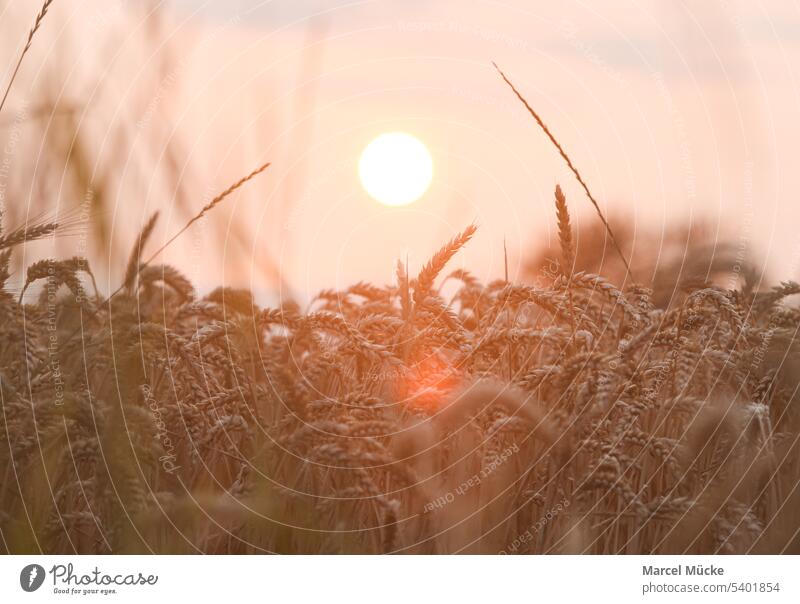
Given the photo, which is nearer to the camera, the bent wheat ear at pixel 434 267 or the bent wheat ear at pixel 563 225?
the bent wheat ear at pixel 434 267

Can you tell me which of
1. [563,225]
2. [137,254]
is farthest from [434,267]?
[137,254]

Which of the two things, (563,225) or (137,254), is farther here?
(563,225)

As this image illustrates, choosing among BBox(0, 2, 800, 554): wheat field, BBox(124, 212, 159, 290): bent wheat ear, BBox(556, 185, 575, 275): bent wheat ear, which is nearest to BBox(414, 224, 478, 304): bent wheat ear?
BBox(0, 2, 800, 554): wheat field

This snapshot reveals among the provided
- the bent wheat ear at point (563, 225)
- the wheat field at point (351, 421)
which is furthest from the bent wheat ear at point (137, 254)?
the bent wheat ear at point (563, 225)

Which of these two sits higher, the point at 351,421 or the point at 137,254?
the point at 137,254

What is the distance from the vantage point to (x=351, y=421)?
6.45 feet

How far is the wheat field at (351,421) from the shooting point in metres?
1.97

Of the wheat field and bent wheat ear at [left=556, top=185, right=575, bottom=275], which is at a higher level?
bent wheat ear at [left=556, top=185, right=575, bottom=275]

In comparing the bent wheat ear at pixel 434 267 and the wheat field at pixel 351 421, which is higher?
the bent wheat ear at pixel 434 267

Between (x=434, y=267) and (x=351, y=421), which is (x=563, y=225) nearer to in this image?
(x=434, y=267)

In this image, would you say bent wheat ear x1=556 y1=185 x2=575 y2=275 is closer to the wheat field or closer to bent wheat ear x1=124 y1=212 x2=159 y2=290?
the wheat field

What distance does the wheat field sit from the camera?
1.97 metres

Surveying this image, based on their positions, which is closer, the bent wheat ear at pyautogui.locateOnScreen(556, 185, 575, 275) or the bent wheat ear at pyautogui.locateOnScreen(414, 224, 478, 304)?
the bent wheat ear at pyautogui.locateOnScreen(414, 224, 478, 304)

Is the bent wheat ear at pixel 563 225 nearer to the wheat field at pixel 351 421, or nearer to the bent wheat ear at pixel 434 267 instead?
the wheat field at pixel 351 421
